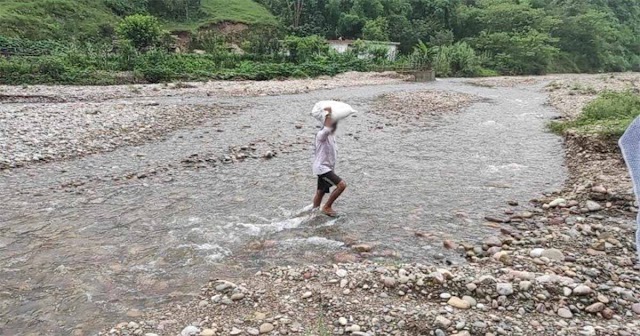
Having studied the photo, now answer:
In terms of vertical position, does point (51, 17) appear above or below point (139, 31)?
above

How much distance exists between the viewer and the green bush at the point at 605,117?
12.1 meters

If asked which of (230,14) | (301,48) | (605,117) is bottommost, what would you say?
(605,117)

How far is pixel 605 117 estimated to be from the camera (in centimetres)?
1395

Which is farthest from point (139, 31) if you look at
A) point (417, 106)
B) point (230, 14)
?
point (230, 14)

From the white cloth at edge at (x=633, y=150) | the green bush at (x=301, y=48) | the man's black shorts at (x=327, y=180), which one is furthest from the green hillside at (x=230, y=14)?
the white cloth at edge at (x=633, y=150)

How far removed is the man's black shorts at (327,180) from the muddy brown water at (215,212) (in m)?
0.54

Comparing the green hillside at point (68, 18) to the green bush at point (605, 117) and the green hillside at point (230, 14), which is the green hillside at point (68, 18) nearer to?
the green hillside at point (230, 14)

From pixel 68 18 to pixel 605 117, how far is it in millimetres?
51289

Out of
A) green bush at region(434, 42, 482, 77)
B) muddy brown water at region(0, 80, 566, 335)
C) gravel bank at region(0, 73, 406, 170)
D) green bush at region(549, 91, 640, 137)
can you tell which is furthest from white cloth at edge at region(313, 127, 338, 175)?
green bush at region(434, 42, 482, 77)

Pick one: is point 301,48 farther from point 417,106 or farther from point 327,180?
point 327,180

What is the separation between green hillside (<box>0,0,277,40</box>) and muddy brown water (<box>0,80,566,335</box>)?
36981mm

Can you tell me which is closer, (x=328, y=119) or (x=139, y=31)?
(x=328, y=119)

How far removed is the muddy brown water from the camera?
5414 mm

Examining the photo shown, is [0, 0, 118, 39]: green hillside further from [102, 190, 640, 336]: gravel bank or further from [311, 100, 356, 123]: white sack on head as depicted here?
[102, 190, 640, 336]: gravel bank
